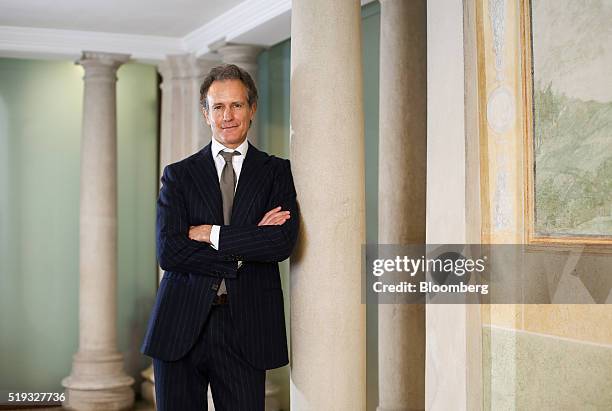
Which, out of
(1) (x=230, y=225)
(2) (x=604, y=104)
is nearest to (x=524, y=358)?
(2) (x=604, y=104)

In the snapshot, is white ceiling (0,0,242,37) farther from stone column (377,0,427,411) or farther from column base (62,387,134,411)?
column base (62,387,134,411)

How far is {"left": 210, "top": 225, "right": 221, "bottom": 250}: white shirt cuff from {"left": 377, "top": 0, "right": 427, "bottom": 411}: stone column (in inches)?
84.0

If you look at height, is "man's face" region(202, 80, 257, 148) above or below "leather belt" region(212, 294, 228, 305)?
above

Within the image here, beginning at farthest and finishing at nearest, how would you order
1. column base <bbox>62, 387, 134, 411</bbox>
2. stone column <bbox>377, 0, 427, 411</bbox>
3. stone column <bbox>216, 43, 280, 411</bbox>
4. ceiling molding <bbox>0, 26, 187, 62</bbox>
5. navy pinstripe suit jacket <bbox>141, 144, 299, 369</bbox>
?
1. column base <bbox>62, 387, 134, 411</bbox>
2. ceiling molding <bbox>0, 26, 187, 62</bbox>
3. stone column <bbox>216, 43, 280, 411</bbox>
4. stone column <bbox>377, 0, 427, 411</bbox>
5. navy pinstripe suit jacket <bbox>141, 144, 299, 369</bbox>

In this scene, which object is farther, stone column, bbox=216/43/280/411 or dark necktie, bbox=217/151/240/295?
stone column, bbox=216/43/280/411

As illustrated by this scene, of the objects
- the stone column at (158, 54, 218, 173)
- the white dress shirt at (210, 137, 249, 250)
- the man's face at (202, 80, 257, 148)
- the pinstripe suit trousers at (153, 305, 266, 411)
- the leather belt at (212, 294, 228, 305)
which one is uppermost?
the stone column at (158, 54, 218, 173)

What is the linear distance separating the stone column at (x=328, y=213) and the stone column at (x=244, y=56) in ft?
11.7

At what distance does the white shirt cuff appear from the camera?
11.7 feet

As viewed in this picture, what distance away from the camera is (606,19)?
10.1ft

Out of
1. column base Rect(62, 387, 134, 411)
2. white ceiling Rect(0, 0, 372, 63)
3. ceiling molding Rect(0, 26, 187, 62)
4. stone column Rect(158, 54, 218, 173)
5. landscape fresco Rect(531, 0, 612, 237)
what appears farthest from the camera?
stone column Rect(158, 54, 218, 173)

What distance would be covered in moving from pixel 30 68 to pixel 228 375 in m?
6.12

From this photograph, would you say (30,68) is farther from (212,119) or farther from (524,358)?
(524,358)

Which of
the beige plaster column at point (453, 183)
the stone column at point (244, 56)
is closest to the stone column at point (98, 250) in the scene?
the stone column at point (244, 56)

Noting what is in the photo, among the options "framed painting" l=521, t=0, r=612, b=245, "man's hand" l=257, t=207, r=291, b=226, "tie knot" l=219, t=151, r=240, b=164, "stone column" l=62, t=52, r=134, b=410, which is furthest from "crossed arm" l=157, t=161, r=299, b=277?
"stone column" l=62, t=52, r=134, b=410
